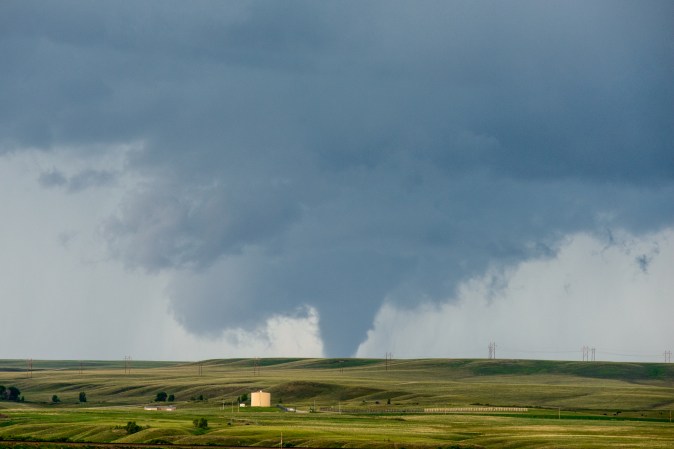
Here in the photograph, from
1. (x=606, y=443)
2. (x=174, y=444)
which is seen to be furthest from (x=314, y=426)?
(x=606, y=443)

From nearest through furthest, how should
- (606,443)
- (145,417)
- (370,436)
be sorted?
(606,443), (370,436), (145,417)

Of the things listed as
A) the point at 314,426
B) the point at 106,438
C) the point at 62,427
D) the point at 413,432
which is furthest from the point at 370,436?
the point at 62,427

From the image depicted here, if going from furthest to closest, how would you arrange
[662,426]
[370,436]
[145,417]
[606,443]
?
[145,417], [662,426], [370,436], [606,443]

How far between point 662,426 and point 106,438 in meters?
88.4

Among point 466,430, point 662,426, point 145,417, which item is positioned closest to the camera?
point 466,430

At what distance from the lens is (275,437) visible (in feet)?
485

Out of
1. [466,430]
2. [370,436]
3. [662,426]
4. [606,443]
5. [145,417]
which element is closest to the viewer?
[606,443]

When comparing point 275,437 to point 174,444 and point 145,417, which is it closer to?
point 174,444

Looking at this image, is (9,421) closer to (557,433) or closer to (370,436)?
(370,436)

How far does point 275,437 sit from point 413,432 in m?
22.3

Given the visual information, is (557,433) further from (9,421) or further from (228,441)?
(9,421)

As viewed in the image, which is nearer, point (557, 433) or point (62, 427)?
point (557, 433)

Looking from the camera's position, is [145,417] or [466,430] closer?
[466,430]

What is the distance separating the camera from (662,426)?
178875mm
